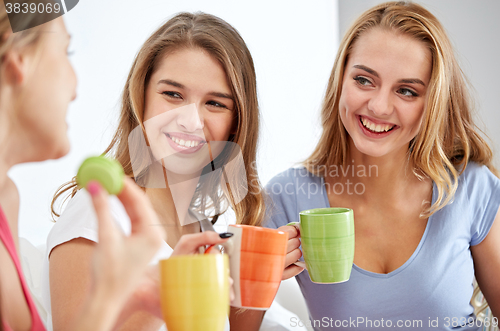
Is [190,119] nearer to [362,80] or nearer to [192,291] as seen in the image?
[192,291]

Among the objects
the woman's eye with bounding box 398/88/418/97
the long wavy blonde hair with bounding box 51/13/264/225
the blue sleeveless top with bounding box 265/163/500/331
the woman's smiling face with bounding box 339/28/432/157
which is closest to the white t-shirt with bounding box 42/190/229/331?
the long wavy blonde hair with bounding box 51/13/264/225

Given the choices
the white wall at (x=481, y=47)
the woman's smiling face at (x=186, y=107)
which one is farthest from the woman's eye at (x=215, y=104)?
the white wall at (x=481, y=47)

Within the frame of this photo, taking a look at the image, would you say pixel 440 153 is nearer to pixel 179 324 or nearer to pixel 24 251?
pixel 179 324

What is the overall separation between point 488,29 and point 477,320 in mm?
1449

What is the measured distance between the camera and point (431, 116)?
3.72 ft

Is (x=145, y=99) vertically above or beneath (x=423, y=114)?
above

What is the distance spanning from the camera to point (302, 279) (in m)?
1.21

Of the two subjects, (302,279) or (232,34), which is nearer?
(232,34)

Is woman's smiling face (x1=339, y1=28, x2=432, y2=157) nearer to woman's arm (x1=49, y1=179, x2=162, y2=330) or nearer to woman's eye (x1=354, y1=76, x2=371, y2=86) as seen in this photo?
woman's eye (x1=354, y1=76, x2=371, y2=86)

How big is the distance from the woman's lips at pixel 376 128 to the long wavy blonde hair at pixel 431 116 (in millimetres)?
100

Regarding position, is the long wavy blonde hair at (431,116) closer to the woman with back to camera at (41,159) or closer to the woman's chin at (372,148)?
the woman's chin at (372,148)

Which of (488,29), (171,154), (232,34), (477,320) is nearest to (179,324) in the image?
(171,154)

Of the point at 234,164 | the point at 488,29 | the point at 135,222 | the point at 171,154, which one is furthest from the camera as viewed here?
the point at 488,29

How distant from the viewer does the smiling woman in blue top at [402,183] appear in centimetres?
113
